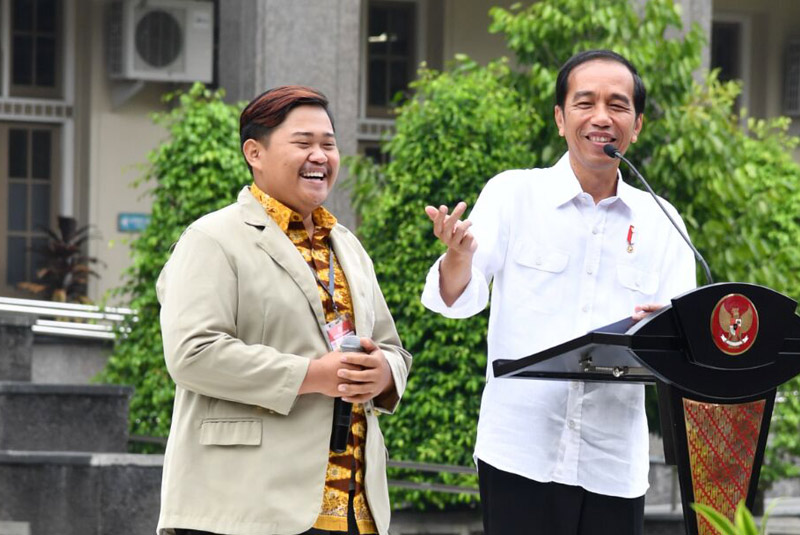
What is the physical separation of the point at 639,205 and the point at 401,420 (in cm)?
381

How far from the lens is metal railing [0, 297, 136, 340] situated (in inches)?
340

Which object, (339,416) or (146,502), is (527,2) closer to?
(146,502)

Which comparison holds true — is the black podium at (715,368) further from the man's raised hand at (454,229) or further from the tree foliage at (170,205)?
the tree foliage at (170,205)

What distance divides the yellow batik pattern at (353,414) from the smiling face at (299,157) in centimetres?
5

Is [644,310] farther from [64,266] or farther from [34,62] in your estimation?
[34,62]

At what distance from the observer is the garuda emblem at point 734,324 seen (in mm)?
2850

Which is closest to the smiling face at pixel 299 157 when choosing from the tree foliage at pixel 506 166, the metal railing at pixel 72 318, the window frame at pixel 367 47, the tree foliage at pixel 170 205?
the tree foliage at pixel 506 166

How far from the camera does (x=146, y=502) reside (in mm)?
6570

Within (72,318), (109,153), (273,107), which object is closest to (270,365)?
(273,107)

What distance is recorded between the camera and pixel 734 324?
2.87 m

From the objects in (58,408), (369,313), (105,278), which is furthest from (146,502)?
(105,278)

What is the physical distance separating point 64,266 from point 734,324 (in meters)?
9.50

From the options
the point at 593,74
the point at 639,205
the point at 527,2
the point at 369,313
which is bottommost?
the point at 369,313

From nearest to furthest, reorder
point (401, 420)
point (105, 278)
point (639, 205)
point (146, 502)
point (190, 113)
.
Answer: point (639, 205), point (146, 502), point (401, 420), point (190, 113), point (105, 278)
